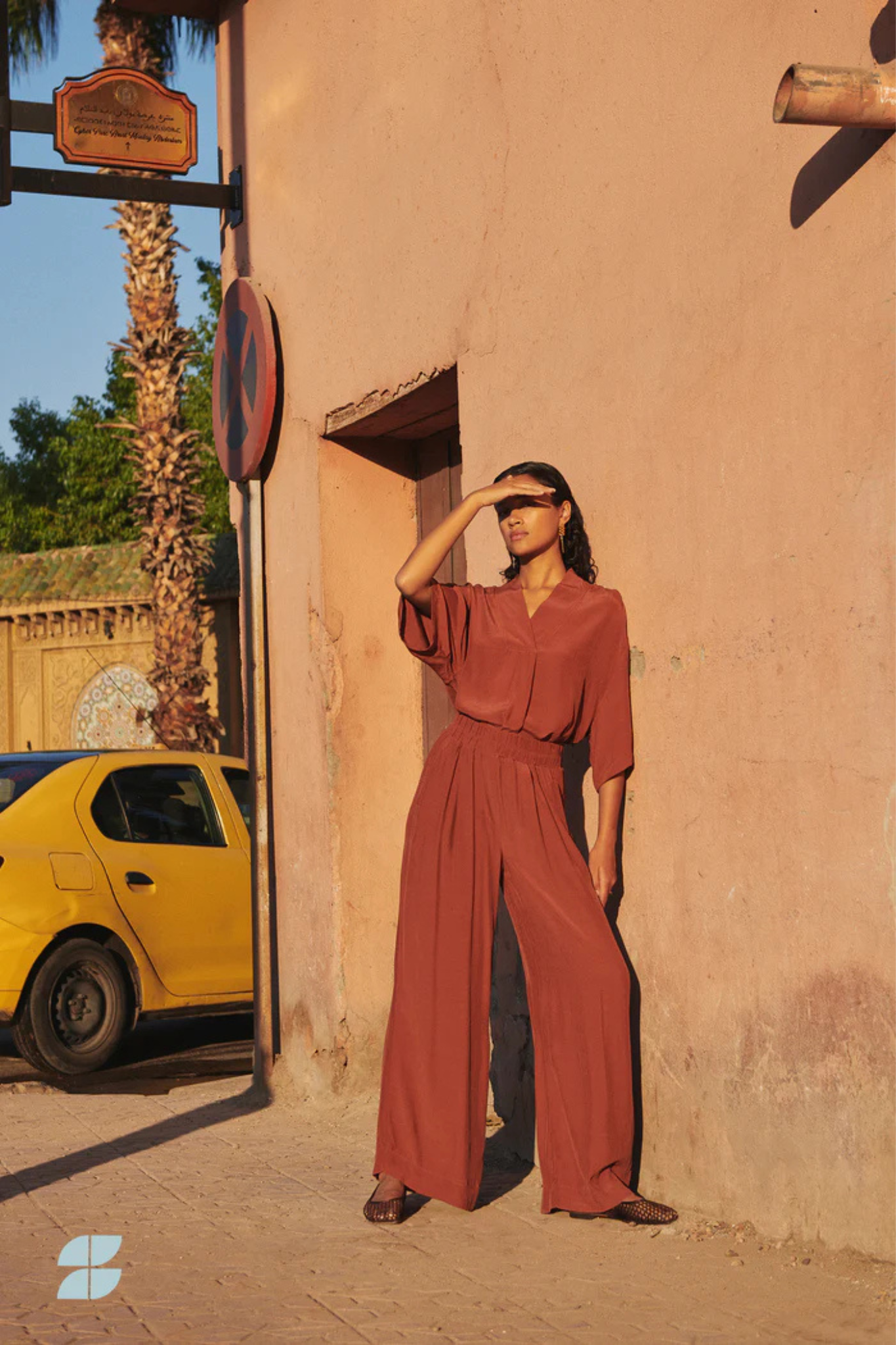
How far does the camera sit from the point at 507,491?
4621 mm

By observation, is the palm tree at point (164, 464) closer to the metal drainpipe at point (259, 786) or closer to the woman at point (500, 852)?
the metal drainpipe at point (259, 786)

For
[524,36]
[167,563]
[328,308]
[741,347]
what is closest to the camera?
[741,347]

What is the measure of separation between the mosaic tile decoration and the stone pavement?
12050mm

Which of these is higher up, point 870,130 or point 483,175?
point 483,175

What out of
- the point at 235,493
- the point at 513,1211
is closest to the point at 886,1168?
the point at 513,1211

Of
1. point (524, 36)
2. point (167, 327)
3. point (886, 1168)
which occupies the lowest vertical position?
point (886, 1168)

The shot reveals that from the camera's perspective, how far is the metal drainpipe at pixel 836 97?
3.46 meters

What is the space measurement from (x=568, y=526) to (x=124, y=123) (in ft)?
11.6

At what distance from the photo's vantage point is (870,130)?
3799 millimetres

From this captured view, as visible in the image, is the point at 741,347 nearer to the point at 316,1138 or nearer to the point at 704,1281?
the point at 704,1281

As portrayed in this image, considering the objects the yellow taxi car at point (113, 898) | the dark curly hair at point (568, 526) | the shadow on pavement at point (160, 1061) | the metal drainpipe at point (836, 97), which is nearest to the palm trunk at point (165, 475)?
the shadow on pavement at point (160, 1061)

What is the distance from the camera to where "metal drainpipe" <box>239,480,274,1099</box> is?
7.06 meters

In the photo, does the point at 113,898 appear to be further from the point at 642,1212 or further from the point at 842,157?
the point at 842,157

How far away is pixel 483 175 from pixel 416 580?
5.61ft
